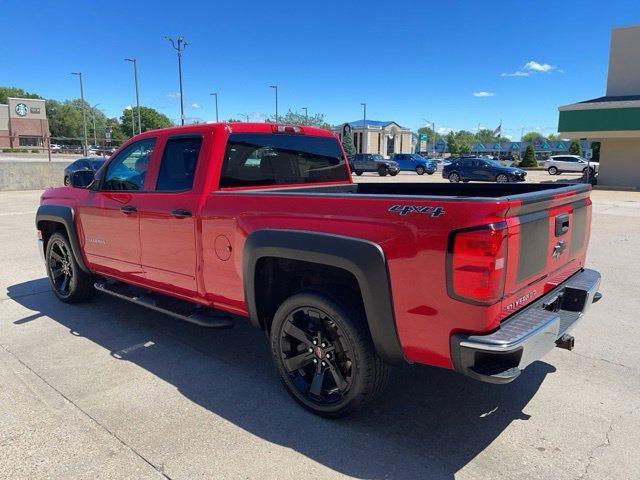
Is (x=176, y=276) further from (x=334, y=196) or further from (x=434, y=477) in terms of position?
(x=434, y=477)

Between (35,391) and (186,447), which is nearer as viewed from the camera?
(186,447)

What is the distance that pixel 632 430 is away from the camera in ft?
10.1

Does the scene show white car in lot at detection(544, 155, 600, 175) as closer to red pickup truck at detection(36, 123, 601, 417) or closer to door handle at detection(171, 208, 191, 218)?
red pickup truck at detection(36, 123, 601, 417)

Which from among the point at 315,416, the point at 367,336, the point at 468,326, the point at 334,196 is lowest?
the point at 315,416

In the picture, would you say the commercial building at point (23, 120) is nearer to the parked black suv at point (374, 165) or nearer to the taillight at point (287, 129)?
the parked black suv at point (374, 165)

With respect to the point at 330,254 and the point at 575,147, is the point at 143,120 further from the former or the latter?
the point at 330,254

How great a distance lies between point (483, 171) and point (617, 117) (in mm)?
7717

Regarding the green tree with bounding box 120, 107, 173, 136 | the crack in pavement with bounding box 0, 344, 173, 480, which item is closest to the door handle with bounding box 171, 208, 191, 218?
the crack in pavement with bounding box 0, 344, 173, 480

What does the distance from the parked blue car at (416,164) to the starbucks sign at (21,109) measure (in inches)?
2695

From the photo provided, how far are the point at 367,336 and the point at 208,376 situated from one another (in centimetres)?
154

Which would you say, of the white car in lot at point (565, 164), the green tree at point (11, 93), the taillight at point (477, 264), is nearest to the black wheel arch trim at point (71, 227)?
the taillight at point (477, 264)

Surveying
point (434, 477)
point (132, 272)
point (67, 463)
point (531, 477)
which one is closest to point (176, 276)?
point (132, 272)

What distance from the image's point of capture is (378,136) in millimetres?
92062

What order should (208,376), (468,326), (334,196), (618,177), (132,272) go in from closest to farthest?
(468,326), (334,196), (208,376), (132,272), (618,177)
